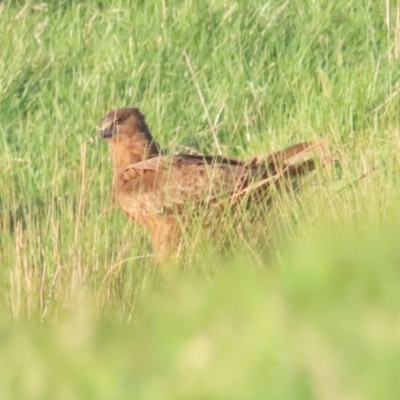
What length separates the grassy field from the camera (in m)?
4.32

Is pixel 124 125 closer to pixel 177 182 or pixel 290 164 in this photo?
pixel 177 182

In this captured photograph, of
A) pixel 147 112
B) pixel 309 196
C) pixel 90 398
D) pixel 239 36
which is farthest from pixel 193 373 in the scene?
pixel 239 36

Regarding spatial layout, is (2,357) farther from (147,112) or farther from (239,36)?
(239,36)

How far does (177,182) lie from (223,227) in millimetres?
1024

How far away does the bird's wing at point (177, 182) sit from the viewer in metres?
6.91

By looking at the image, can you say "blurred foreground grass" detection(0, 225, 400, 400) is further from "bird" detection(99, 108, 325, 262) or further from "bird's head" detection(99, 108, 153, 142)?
"bird's head" detection(99, 108, 153, 142)

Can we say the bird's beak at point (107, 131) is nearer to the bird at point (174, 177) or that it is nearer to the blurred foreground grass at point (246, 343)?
the bird at point (174, 177)

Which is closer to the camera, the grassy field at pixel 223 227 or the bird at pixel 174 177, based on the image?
the grassy field at pixel 223 227

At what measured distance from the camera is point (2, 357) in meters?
4.64

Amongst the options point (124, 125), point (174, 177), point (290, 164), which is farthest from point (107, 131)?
point (290, 164)

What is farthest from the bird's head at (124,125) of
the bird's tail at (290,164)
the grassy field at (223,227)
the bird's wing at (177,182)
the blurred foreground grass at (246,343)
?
the blurred foreground grass at (246,343)

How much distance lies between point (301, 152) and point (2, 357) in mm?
2511

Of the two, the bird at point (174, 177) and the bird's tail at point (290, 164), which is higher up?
the bird's tail at point (290, 164)

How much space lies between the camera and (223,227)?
6.30 meters
